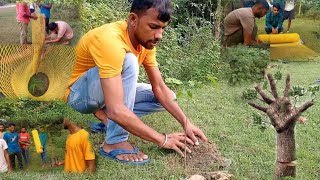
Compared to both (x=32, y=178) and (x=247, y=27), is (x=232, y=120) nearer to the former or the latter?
(x=32, y=178)

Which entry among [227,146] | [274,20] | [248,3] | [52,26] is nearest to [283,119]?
[227,146]

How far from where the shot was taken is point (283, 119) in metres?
2.66

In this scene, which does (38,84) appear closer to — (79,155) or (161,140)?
(79,155)

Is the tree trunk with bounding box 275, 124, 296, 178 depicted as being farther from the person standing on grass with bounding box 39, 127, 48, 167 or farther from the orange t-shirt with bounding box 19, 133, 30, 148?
the orange t-shirt with bounding box 19, 133, 30, 148

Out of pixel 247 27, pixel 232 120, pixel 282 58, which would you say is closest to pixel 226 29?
pixel 247 27

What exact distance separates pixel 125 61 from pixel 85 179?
2.64 feet

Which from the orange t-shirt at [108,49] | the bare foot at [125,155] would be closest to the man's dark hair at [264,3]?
the orange t-shirt at [108,49]

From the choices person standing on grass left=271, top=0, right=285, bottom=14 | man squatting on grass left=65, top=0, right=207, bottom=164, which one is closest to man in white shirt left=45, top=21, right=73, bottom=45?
man squatting on grass left=65, top=0, right=207, bottom=164

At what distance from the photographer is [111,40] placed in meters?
3.03

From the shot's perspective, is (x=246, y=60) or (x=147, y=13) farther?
(x=246, y=60)

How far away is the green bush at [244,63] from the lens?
671 cm

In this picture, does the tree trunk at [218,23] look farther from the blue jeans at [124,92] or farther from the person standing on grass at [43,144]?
the person standing on grass at [43,144]

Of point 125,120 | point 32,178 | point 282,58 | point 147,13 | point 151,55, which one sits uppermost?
point 147,13

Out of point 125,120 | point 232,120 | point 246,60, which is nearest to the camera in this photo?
point 125,120
